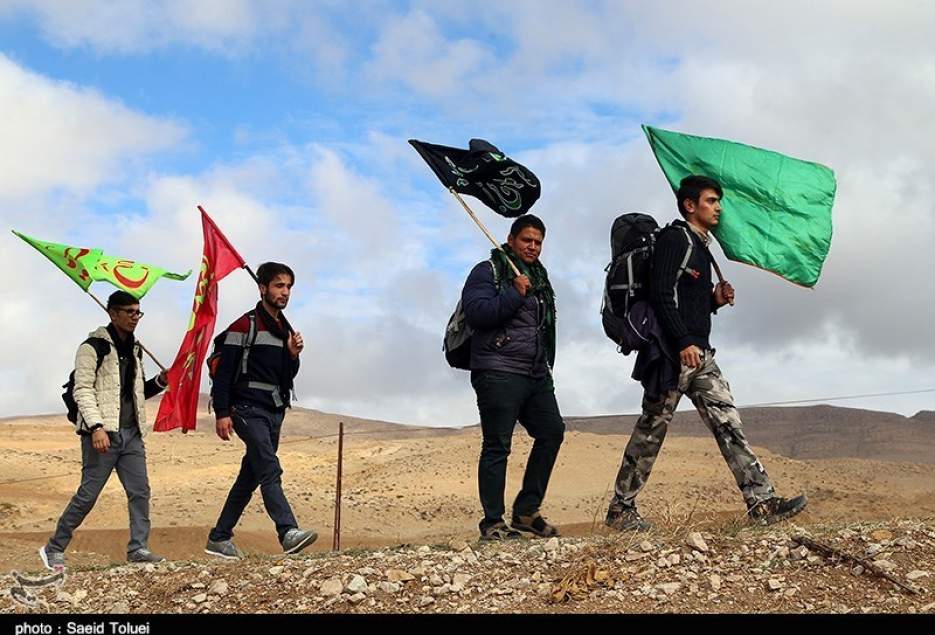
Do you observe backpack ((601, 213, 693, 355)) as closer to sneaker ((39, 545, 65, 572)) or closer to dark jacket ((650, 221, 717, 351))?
dark jacket ((650, 221, 717, 351))

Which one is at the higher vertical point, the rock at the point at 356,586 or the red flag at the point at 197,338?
the red flag at the point at 197,338

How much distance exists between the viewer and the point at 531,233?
7.72m

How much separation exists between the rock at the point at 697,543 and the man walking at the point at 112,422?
3.82 meters

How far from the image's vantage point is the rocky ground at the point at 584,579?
5.97 metres

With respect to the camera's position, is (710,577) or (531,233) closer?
(710,577)

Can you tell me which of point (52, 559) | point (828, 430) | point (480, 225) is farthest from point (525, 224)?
point (828, 430)

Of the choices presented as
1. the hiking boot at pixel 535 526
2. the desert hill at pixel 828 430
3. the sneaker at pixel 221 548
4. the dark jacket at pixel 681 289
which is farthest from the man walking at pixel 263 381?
the desert hill at pixel 828 430

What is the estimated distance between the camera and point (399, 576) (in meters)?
6.46

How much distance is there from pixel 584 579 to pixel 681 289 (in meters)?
2.08

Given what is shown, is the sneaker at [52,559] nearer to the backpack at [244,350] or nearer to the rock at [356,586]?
the backpack at [244,350]

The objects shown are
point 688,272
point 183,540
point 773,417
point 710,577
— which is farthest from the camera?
point 773,417

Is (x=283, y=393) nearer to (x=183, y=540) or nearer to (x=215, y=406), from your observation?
(x=215, y=406)
